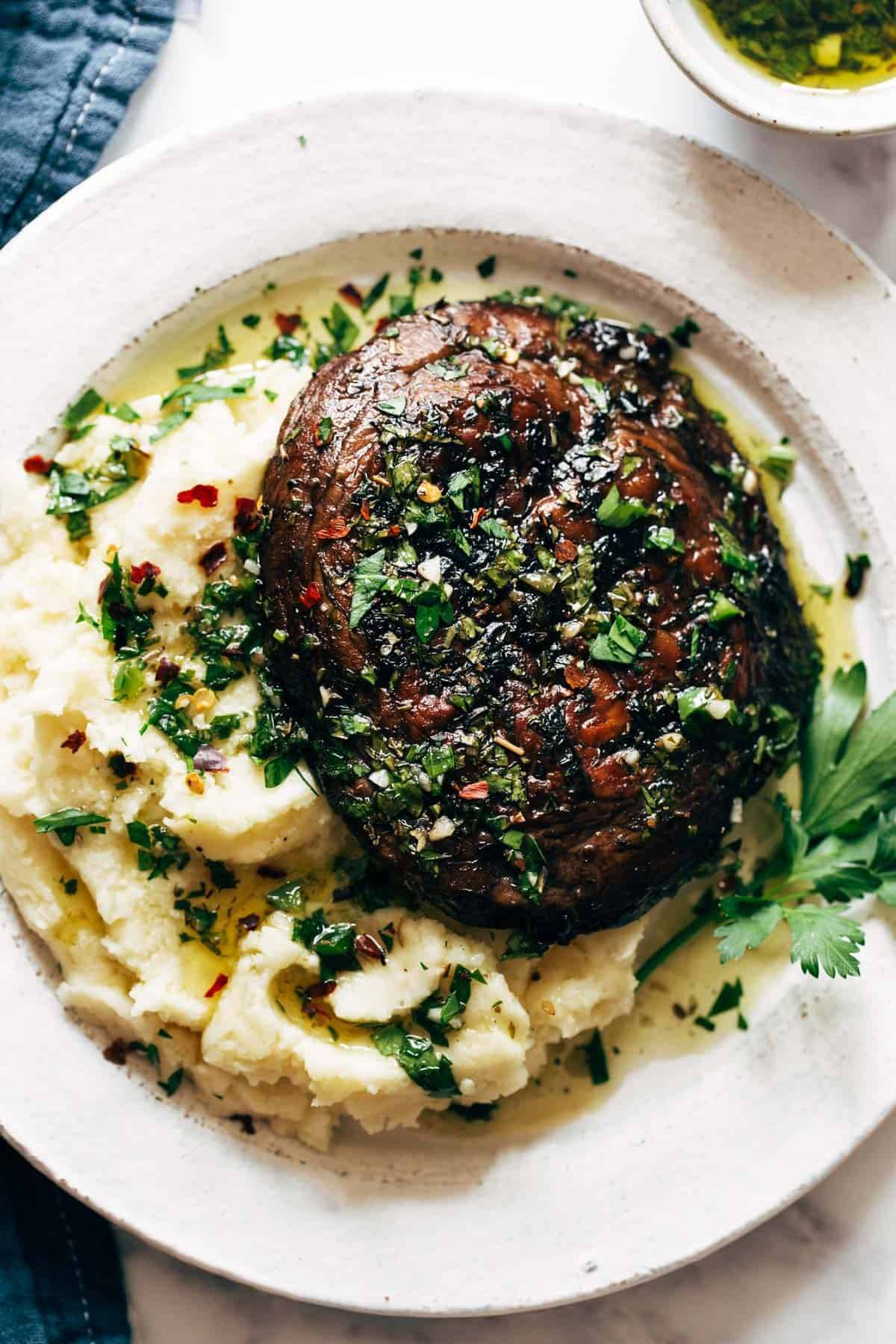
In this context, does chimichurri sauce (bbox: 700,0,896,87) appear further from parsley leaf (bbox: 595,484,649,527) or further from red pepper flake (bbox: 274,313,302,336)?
red pepper flake (bbox: 274,313,302,336)

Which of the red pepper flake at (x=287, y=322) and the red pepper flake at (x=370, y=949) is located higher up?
the red pepper flake at (x=287, y=322)

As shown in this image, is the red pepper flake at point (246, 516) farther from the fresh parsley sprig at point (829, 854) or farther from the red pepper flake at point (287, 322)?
the fresh parsley sprig at point (829, 854)

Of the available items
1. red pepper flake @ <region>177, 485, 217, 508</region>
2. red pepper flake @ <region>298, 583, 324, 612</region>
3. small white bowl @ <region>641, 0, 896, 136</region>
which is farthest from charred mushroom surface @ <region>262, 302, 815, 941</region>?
small white bowl @ <region>641, 0, 896, 136</region>

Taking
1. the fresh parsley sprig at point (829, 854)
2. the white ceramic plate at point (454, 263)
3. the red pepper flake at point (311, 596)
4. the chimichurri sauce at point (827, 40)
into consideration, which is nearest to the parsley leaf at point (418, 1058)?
the white ceramic plate at point (454, 263)

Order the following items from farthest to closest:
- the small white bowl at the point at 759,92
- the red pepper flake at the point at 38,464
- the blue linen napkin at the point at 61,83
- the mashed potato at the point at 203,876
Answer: the blue linen napkin at the point at 61,83 < the red pepper flake at the point at 38,464 < the small white bowl at the point at 759,92 < the mashed potato at the point at 203,876

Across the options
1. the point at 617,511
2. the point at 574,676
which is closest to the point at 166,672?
the point at 574,676

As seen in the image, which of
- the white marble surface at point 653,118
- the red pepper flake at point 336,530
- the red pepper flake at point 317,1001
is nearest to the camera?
the red pepper flake at point 336,530

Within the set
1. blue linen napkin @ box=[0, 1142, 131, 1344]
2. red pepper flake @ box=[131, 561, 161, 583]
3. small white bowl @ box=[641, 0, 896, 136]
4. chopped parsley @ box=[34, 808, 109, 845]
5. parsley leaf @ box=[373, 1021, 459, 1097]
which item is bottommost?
blue linen napkin @ box=[0, 1142, 131, 1344]
